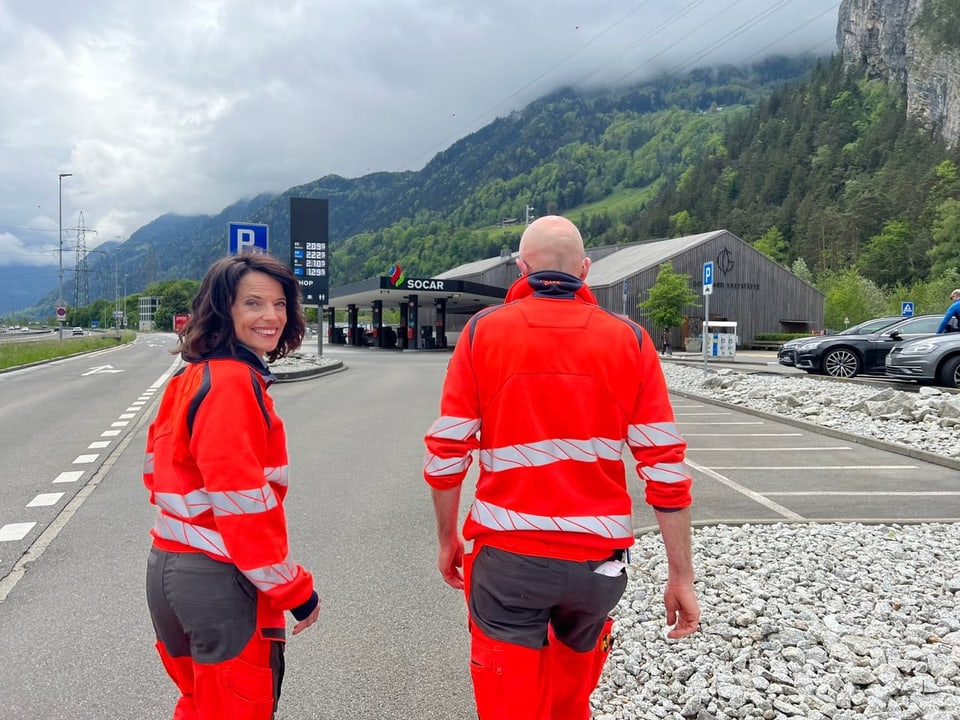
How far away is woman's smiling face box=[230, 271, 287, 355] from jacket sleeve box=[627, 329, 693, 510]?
3.77 ft

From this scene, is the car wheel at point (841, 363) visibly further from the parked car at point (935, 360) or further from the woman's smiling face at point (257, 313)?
the woman's smiling face at point (257, 313)

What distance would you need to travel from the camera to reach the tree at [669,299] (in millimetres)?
46062

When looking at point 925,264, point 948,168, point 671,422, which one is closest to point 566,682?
point 671,422

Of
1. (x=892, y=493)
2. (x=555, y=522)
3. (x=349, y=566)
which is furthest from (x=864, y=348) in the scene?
(x=555, y=522)

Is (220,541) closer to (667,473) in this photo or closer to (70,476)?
(667,473)

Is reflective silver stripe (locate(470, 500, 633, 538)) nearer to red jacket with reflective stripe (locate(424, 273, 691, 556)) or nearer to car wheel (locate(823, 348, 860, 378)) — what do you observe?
red jacket with reflective stripe (locate(424, 273, 691, 556))

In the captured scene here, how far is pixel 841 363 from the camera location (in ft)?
60.0

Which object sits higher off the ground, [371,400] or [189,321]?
[189,321]

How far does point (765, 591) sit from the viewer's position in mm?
4164

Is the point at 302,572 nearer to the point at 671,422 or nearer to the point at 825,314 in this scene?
the point at 671,422

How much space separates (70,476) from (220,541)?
Answer: 721 centimetres

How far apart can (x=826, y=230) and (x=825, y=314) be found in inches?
1594

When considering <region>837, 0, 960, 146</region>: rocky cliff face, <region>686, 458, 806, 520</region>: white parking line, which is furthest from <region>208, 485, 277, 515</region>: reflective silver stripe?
<region>837, 0, 960, 146</region>: rocky cliff face

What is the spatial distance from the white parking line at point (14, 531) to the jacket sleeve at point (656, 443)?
5.50 m
